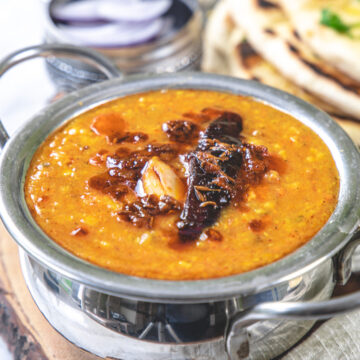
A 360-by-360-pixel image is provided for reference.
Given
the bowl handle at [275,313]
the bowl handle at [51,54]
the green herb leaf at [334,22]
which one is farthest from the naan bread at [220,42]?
the bowl handle at [275,313]

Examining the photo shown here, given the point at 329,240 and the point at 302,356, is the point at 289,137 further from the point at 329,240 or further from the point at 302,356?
the point at 302,356

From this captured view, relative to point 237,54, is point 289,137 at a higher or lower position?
higher

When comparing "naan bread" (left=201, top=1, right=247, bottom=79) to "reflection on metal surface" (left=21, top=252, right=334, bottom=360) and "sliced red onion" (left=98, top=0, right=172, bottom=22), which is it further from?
"reflection on metal surface" (left=21, top=252, right=334, bottom=360)

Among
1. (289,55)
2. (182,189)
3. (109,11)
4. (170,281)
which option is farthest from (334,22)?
(170,281)

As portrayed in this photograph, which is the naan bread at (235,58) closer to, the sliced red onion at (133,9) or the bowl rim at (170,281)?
the sliced red onion at (133,9)

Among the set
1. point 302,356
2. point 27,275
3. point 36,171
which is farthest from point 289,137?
point 27,275

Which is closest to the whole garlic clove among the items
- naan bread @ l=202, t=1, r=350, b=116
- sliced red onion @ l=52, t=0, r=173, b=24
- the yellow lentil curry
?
the yellow lentil curry

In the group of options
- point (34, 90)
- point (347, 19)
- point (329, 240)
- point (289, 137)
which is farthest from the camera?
point (34, 90)
